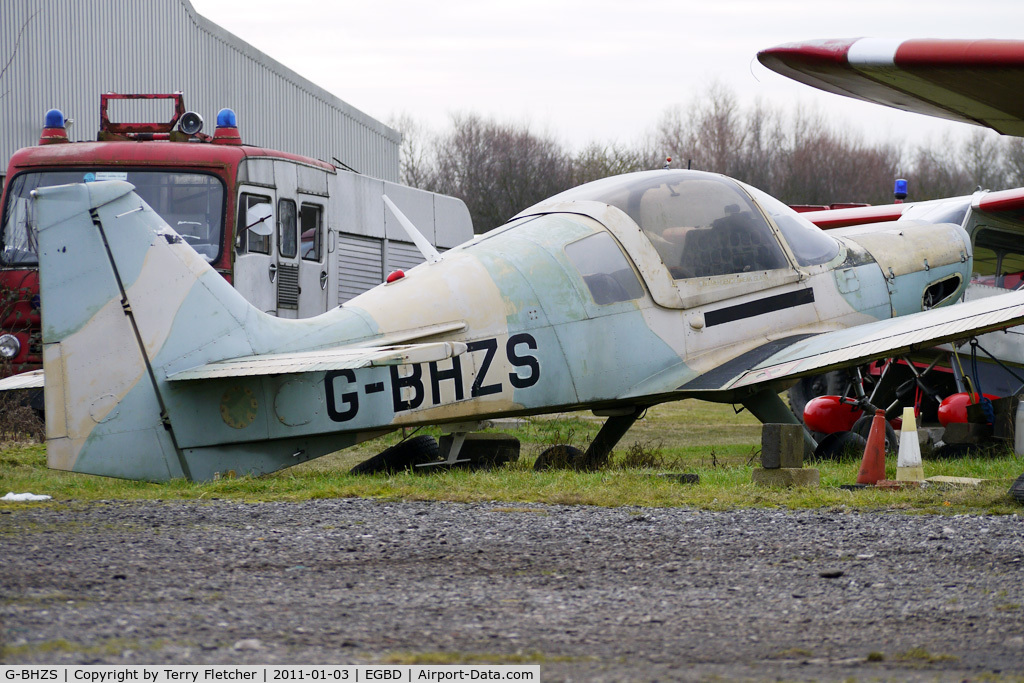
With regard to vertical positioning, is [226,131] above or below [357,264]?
above

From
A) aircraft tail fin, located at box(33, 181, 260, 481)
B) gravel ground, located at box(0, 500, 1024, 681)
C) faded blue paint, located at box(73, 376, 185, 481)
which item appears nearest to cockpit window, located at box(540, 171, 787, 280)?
gravel ground, located at box(0, 500, 1024, 681)

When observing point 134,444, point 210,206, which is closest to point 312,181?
point 210,206

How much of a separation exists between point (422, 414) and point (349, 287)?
19.8 feet

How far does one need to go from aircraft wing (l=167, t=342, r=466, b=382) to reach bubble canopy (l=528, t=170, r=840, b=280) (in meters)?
2.20

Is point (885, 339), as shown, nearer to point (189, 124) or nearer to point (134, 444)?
point (134, 444)

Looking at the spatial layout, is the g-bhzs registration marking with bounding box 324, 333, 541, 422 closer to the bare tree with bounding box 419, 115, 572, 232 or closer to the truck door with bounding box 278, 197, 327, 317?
the truck door with bounding box 278, 197, 327, 317

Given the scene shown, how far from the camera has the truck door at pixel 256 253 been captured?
11.4 metres

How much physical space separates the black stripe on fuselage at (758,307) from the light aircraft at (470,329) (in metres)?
0.02

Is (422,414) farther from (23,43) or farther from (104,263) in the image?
(23,43)

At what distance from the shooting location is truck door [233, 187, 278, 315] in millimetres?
11375

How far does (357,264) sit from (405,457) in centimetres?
521

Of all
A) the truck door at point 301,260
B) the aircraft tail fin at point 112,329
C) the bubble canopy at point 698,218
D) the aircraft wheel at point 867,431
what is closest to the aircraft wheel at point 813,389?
the aircraft wheel at point 867,431

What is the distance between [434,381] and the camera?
7547mm
